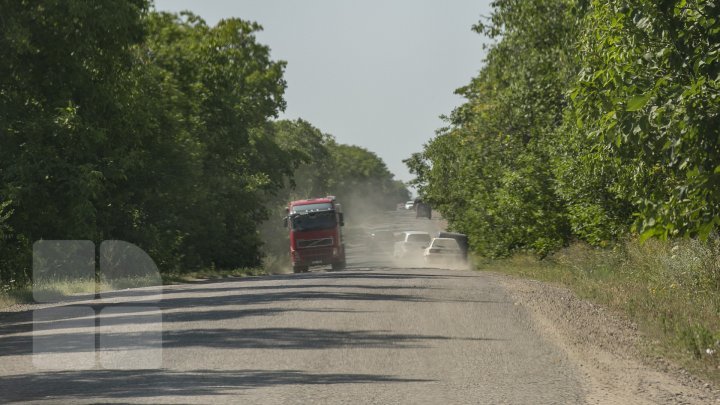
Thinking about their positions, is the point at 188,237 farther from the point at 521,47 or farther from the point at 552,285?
the point at 552,285

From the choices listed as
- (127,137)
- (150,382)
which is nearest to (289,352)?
(150,382)

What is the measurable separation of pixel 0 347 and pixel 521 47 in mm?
29647

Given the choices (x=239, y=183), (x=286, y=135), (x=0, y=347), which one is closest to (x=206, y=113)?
(x=239, y=183)

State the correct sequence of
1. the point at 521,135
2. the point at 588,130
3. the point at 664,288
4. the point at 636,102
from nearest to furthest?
the point at 636,102 → the point at 664,288 → the point at 588,130 → the point at 521,135

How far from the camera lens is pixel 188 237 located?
175 feet

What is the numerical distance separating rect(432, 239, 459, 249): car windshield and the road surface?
2645cm

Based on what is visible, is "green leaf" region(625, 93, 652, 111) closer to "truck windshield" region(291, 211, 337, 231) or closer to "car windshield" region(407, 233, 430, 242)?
"truck windshield" region(291, 211, 337, 231)

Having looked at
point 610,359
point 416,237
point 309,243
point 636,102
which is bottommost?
point 610,359

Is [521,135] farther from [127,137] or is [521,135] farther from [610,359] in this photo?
[610,359]

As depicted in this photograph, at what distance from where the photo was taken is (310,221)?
54438 millimetres

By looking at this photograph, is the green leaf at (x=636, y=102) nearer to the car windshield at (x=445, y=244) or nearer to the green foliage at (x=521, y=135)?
the green foliage at (x=521, y=135)

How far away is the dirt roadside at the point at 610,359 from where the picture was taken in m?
11.5

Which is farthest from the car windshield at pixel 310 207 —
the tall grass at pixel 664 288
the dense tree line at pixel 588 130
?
the tall grass at pixel 664 288

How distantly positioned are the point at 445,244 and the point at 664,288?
29758 mm
